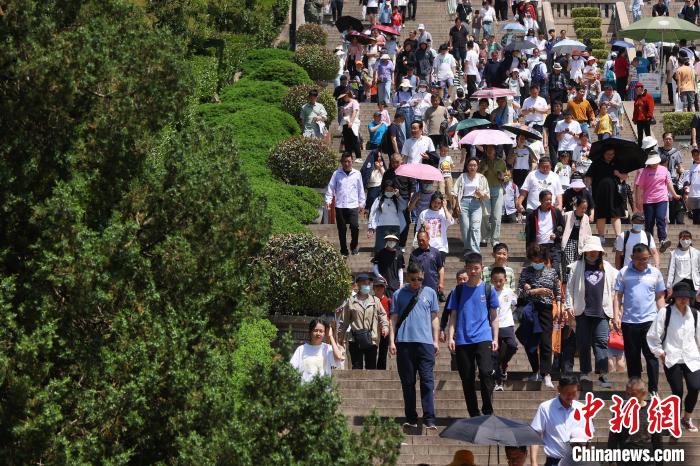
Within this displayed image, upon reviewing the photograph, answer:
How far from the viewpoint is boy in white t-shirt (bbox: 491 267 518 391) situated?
57.1ft

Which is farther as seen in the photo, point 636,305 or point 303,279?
point 303,279

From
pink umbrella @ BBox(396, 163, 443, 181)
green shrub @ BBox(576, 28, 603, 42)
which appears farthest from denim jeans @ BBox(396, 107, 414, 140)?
green shrub @ BBox(576, 28, 603, 42)

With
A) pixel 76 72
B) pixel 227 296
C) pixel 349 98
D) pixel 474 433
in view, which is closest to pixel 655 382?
pixel 474 433

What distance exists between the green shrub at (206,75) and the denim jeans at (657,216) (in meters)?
12.6

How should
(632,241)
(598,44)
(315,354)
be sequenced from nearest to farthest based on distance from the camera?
Result: (315,354), (632,241), (598,44)

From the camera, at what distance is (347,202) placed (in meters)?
22.4

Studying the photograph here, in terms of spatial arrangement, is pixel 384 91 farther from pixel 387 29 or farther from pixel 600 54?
pixel 600 54

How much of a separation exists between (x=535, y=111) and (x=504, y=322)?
39.2 feet

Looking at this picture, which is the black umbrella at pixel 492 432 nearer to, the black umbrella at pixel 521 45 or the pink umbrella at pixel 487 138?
the pink umbrella at pixel 487 138

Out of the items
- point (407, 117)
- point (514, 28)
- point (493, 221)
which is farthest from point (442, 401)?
point (514, 28)

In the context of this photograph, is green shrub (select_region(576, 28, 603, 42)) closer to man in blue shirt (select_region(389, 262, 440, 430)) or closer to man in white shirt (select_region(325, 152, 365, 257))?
man in white shirt (select_region(325, 152, 365, 257))

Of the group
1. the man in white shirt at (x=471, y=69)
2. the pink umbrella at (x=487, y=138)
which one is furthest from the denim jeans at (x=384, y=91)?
the pink umbrella at (x=487, y=138)

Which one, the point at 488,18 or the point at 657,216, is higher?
the point at 488,18

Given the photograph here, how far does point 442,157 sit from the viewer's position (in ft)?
82.4
